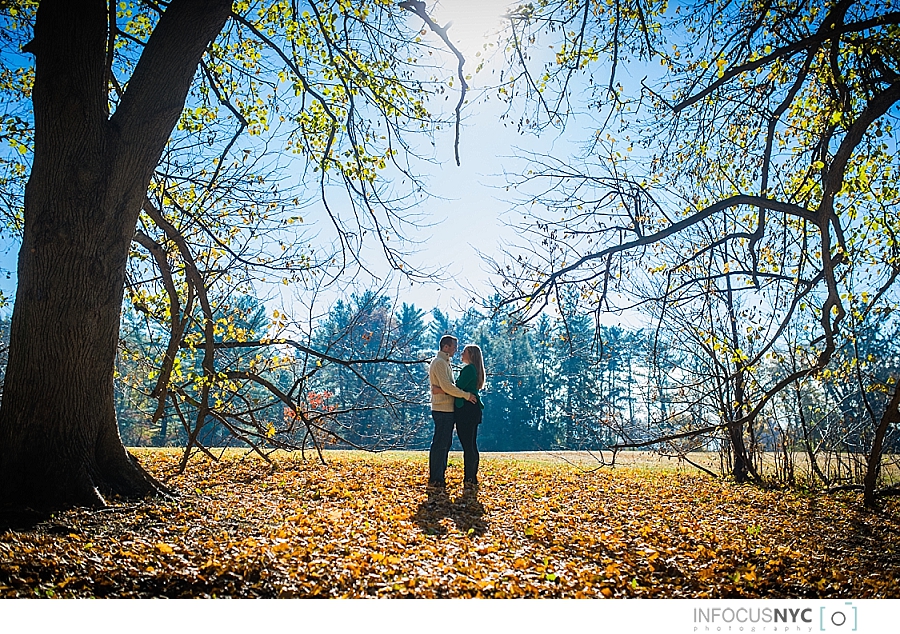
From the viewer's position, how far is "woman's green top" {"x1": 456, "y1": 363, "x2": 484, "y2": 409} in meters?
6.67

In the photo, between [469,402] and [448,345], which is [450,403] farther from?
[448,345]

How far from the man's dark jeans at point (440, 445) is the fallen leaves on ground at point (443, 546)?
536 millimetres

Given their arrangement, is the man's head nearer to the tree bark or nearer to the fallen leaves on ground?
the fallen leaves on ground

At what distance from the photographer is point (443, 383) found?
6.57 metres

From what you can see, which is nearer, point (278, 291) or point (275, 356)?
point (275, 356)

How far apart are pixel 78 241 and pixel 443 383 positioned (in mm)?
3583

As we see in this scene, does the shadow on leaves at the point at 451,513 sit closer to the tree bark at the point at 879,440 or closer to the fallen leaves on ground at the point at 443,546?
the fallen leaves on ground at the point at 443,546

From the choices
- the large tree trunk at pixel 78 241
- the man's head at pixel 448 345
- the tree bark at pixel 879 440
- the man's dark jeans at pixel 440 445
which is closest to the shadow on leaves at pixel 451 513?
the man's dark jeans at pixel 440 445

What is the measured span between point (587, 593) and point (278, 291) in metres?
5.48

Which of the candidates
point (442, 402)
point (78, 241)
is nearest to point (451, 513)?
point (442, 402)
